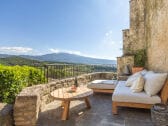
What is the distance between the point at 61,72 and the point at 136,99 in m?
2.96

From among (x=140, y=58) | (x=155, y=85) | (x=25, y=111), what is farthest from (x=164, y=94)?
(x=140, y=58)

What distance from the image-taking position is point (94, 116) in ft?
11.7

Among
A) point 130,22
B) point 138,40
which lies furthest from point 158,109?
point 130,22

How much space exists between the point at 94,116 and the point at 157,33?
312cm

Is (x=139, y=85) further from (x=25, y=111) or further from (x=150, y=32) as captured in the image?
(x=150, y=32)

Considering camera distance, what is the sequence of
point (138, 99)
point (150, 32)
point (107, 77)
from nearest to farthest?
point (138, 99) < point (150, 32) < point (107, 77)

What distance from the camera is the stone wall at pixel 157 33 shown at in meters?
4.39

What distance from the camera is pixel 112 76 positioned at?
7691 millimetres

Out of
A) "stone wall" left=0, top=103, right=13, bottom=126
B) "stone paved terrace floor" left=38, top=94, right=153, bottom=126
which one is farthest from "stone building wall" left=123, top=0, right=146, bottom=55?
"stone wall" left=0, top=103, right=13, bottom=126

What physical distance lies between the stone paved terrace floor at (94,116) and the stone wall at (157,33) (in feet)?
4.78

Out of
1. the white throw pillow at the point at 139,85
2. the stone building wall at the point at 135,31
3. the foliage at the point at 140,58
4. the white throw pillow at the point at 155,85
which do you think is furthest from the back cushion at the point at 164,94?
the stone building wall at the point at 135,31

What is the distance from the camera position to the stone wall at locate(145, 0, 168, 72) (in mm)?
4395

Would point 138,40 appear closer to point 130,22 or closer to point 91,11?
point 130,22

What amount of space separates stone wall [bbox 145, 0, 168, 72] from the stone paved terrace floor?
1457 mm
